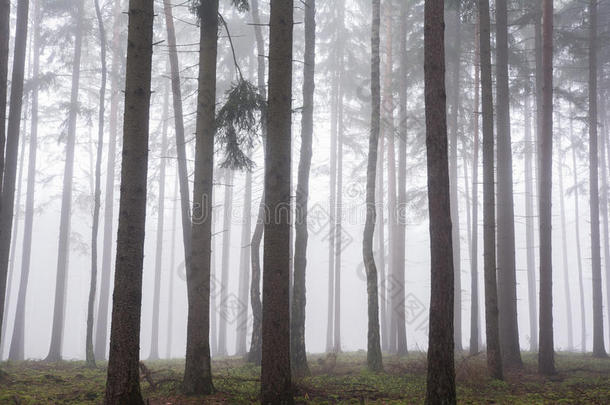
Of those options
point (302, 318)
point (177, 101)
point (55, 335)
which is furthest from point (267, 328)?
point (55, 335)

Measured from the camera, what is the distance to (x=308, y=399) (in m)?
7.49

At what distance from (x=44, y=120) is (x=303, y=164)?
60.3ft

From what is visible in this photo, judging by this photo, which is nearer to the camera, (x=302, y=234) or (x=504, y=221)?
(x=302, y=234)

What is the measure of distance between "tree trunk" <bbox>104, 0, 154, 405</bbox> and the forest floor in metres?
0.54

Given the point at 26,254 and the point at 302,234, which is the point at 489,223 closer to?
the point at 302,234

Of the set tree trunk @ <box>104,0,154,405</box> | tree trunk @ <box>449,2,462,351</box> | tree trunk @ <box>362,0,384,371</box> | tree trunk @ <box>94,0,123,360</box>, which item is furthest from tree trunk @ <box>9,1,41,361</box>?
tree trunk @ <box>449,2,462,351</box>

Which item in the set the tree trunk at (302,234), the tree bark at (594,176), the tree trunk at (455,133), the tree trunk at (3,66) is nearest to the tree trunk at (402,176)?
the tree trunk at (455,133)

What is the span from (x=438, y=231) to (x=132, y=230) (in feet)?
13.2

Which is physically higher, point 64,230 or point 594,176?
point 594,176

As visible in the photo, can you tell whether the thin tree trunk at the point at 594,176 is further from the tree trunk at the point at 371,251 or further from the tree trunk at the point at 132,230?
the tree trunk at the point at 132,230

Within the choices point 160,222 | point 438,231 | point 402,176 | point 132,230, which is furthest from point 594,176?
point 160,222

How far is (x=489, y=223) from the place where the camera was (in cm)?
1027

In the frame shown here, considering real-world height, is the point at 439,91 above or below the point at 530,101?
below

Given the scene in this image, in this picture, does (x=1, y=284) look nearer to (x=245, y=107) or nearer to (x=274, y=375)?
(x=245, y=107)
